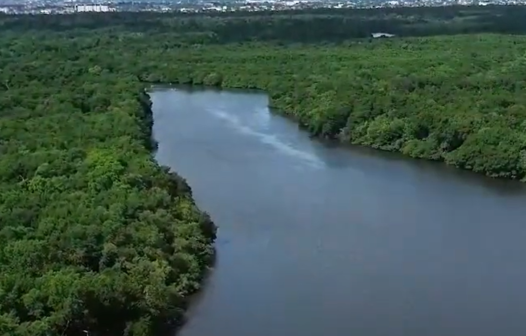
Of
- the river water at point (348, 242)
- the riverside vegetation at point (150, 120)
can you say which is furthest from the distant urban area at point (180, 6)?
the river water at point (348, 242)

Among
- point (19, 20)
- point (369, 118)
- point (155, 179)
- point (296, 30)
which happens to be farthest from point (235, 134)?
point (19, 20)

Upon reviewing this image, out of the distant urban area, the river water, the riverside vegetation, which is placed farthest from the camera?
the distant urban area

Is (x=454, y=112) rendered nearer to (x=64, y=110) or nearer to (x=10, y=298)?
(x=64, y=110)

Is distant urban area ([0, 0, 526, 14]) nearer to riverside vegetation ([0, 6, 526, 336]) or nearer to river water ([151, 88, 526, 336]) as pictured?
riverside vegetation ([0, 6, 526, 336])

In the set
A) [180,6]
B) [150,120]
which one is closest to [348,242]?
[150,120]

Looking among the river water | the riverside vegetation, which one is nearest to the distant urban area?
the riverside vegetation

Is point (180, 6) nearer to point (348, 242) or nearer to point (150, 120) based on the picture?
point (150, 120)
